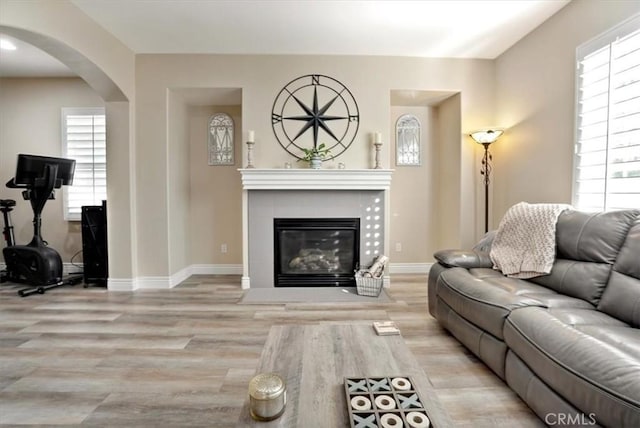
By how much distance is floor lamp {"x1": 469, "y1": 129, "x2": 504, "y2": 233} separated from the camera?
3521 millimetres

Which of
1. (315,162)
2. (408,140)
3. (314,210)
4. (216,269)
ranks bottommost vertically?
(216,269)

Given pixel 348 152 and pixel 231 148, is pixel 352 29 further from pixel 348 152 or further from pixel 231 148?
pixel 231 148

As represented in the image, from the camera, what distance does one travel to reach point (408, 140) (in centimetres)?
446

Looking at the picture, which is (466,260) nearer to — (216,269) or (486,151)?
(486,151)

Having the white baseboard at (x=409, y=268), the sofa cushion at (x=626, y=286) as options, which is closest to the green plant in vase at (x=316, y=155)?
the white baseboard at (x=409, y=268)

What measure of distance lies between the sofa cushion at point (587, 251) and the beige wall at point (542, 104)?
0.77 meters

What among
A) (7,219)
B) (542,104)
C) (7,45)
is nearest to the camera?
(542,104)

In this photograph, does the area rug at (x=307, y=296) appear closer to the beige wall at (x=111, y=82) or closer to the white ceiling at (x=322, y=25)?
the beige wall at (x=111, y=82)

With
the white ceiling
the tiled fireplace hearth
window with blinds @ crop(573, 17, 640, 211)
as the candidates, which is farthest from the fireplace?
window with blinds @ crop(573, 17, 640, 211)

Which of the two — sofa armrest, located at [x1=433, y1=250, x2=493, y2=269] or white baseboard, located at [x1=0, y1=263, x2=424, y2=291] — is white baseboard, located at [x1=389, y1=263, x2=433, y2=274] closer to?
white baseboard, located at [x1=0, y1=263, x2=424, y2=291]

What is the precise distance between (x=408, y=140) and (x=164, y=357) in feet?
12.7

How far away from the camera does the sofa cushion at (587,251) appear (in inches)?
75.2

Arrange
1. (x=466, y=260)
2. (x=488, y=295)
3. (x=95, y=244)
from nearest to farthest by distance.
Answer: (x=488, y=295) < (x=466, y=260) < (x=95, y=244)

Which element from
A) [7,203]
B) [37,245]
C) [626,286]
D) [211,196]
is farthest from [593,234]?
[7,203]
